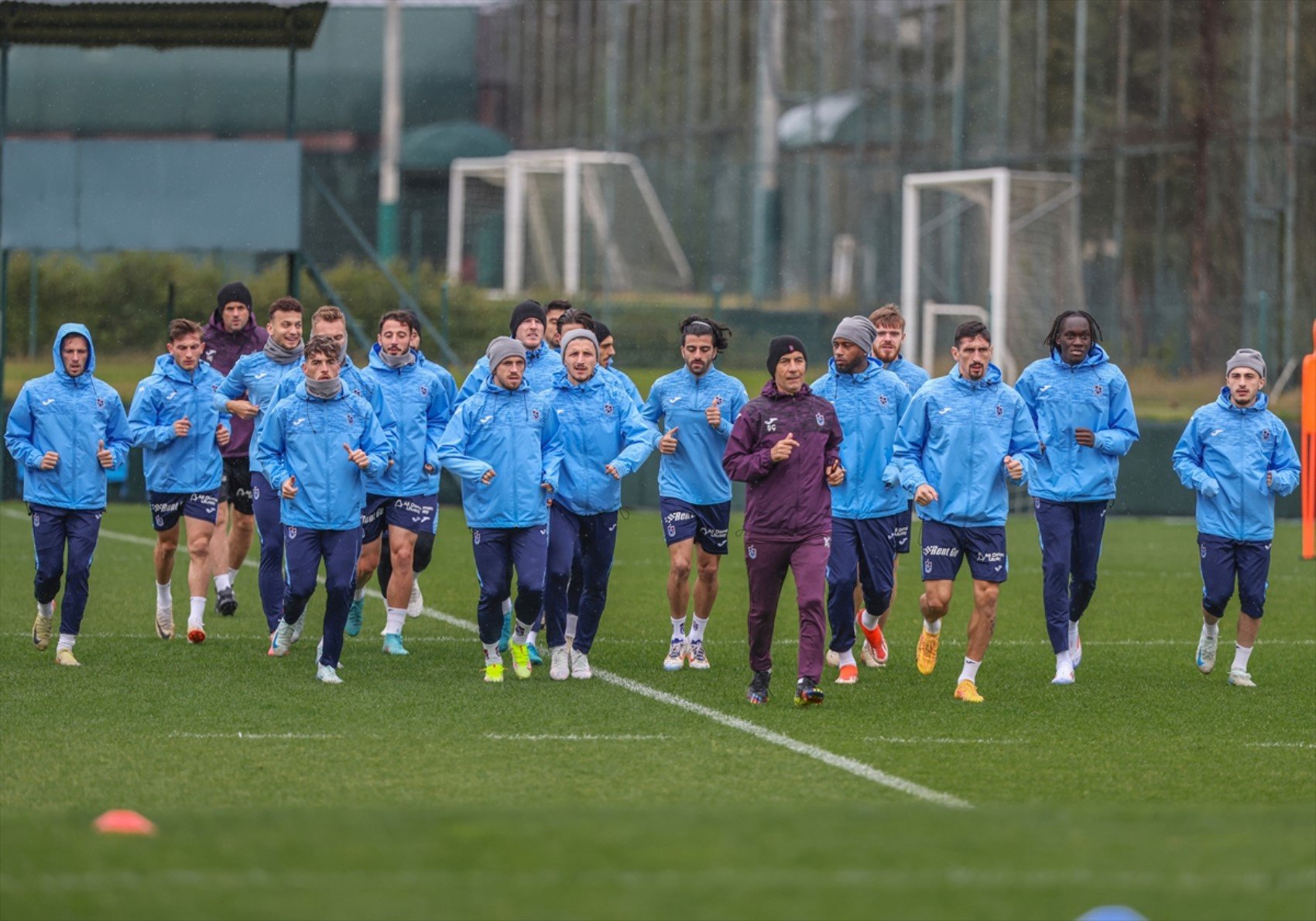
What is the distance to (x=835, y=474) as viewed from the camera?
1018 cm

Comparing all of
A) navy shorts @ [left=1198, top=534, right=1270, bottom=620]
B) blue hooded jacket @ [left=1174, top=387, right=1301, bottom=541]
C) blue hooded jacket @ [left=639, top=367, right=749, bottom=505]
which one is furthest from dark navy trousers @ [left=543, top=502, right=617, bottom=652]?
navy shorts @ [left=1198, top=534, right=1270, bottom=620]

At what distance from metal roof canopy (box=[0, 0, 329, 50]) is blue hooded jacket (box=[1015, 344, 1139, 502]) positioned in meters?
10.5

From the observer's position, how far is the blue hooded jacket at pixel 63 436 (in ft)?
38.1

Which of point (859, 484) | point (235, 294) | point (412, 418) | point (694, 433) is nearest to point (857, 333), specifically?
point (859, 484)

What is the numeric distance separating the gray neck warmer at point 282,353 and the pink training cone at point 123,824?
5890mm

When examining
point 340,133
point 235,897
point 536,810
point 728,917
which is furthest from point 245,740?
point 340,133

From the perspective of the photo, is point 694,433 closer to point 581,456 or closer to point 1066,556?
point 581,456

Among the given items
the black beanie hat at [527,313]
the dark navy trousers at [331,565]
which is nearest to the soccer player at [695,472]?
the black beanie hat at [527,313]

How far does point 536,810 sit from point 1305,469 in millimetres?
15592

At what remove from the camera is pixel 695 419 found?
1191cm

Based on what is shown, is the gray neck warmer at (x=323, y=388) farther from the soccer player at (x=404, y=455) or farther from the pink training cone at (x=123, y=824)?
the pink training cone at (x=123, y=824)

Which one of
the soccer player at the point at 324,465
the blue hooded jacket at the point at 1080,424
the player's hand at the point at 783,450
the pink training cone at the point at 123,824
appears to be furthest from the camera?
the blue hooded jacket at the point at 1080,424

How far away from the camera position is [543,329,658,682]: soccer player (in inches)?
448

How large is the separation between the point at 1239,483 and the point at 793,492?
2995mm
